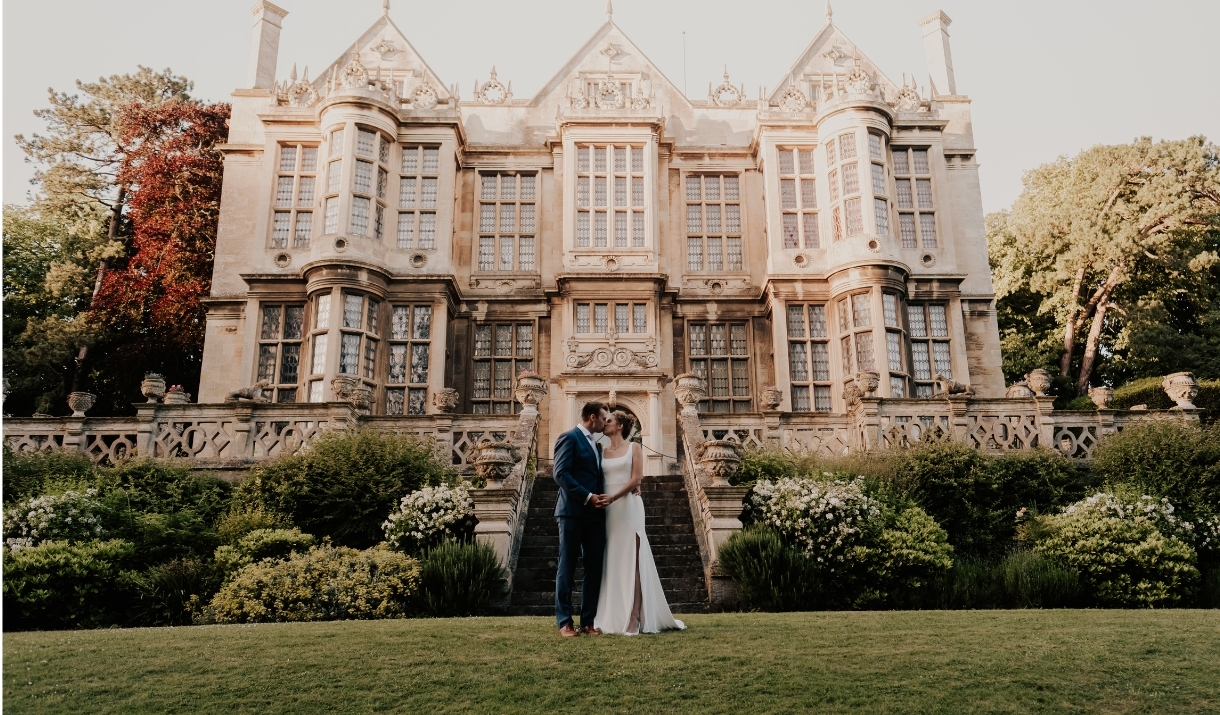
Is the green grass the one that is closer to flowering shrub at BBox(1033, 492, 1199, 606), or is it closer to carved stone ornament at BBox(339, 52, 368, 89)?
flowering shrub at BBox(1033, 492, 1199, 606)

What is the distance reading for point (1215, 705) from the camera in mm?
5902

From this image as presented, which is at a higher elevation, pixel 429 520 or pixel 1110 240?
pixel 1110 240

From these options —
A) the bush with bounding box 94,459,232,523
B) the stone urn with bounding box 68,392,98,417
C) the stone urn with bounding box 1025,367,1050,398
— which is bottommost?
the bush with bounding box 94,459,232,523

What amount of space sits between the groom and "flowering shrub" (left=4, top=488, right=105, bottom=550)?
25.8 feet

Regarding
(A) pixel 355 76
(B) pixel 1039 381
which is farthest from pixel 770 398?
(A) pixel 355 76

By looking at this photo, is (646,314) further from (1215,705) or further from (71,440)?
(1215,705)

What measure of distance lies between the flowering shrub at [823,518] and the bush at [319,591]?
5051 mm

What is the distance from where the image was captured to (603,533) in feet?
26.1

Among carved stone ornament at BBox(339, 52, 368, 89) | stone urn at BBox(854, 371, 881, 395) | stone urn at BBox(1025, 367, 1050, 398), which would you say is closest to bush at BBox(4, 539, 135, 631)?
stone urn at BBox(854, 371, 881, 395)

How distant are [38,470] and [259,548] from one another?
5215 mm

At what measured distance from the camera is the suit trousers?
25.5 feet

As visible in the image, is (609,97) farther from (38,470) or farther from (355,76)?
(38,470)

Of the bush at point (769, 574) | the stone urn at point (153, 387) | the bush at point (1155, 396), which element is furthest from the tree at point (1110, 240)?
the stone urn at point (153, 387)

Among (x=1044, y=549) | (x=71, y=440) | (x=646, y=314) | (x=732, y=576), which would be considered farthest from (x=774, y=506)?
(x=71, y=440)
